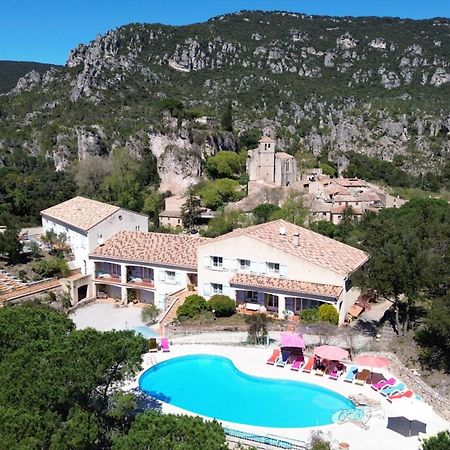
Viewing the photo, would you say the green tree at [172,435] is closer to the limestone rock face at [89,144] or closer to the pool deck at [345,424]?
the pool deck at [345,424]

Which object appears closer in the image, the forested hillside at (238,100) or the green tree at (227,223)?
the green tree at (227,223)

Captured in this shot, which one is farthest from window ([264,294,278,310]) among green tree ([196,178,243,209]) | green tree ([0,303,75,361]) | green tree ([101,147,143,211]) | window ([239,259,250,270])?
green tree ([101,147,143,211])

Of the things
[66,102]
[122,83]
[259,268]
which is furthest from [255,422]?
[122,83]

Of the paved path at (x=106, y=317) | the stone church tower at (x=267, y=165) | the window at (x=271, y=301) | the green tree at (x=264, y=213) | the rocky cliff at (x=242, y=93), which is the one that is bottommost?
the paved path at (x=106, y=317)

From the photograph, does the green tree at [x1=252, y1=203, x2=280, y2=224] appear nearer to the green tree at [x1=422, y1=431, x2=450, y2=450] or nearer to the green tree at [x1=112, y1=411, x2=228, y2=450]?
the green tree at [x1=422, y1=431, x2=450, y2=450]

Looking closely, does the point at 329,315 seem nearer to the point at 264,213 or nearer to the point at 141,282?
the point at 141,282

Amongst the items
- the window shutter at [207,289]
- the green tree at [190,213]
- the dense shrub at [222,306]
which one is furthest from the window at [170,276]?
the green tree at [190,213]

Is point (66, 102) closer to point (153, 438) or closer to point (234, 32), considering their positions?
point (234, 32)
